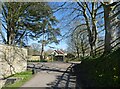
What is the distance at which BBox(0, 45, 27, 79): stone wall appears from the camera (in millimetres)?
19156

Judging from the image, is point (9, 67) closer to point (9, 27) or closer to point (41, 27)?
point (9, 27)

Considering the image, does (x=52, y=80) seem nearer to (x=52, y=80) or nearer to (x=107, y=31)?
(x=52, y=80)

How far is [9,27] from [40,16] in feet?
17.1

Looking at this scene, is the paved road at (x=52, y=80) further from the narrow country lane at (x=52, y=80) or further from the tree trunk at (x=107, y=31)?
the tree trunk at (x=107, y=31)

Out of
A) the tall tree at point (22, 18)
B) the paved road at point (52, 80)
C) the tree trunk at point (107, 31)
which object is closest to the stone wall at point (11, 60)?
the paved road at point (52, 80)

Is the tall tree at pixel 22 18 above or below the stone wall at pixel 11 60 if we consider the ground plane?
above

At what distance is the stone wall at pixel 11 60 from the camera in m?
19.2

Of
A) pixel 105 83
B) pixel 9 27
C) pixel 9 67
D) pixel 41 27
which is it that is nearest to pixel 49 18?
pixel 41 27

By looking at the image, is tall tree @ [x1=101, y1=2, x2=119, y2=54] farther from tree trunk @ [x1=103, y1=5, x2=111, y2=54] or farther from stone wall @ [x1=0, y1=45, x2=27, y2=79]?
stone wall @ [x1=0, y1=45, x2=27, y2=79]

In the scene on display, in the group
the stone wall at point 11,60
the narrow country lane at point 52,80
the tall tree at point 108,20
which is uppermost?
the tall tree at point 108,20

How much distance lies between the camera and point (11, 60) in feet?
70.5

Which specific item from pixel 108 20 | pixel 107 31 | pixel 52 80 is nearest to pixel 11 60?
pixel 52 80

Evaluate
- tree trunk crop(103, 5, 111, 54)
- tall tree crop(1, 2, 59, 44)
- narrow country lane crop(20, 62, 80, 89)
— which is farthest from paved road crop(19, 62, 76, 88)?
tall tree crop(1, 2, 59, 44)

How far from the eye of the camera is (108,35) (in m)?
12.5
